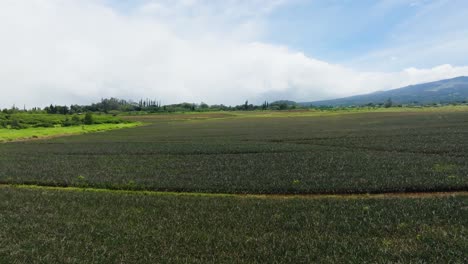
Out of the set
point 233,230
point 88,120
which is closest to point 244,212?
point 233,230

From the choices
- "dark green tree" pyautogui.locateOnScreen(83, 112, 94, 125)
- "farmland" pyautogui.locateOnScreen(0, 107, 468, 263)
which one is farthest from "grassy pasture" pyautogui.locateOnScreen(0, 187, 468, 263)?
"dark green tree" pyautogui.locateOnScreen(83, 112, 94, 125)

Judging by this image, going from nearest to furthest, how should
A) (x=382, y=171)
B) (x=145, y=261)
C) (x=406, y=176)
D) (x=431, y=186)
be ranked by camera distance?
(x=145, y=261)
(x=431, y=186)
(x=406, y=176)
(x=382, y=171)

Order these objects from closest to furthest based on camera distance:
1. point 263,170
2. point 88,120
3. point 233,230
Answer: point 233,230, point 263,170, point 88,120

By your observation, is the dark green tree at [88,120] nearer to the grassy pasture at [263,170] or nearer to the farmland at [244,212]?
the grassy pasture at [263,170]

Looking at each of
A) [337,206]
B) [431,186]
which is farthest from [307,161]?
[337,206]

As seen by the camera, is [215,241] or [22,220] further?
[22,220]

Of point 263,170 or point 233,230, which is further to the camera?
point 263,170

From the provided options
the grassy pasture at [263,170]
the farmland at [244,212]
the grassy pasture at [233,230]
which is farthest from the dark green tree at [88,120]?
the grassy pasture at [233,230]

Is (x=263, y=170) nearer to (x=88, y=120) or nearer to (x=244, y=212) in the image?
(x=244, y=212)

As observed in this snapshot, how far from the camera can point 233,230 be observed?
13086mm

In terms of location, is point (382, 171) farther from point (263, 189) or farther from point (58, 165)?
point (58, 165)

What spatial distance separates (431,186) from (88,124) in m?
105

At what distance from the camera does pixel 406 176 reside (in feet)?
72.6

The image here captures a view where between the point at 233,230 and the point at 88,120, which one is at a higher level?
the point at 88,120
